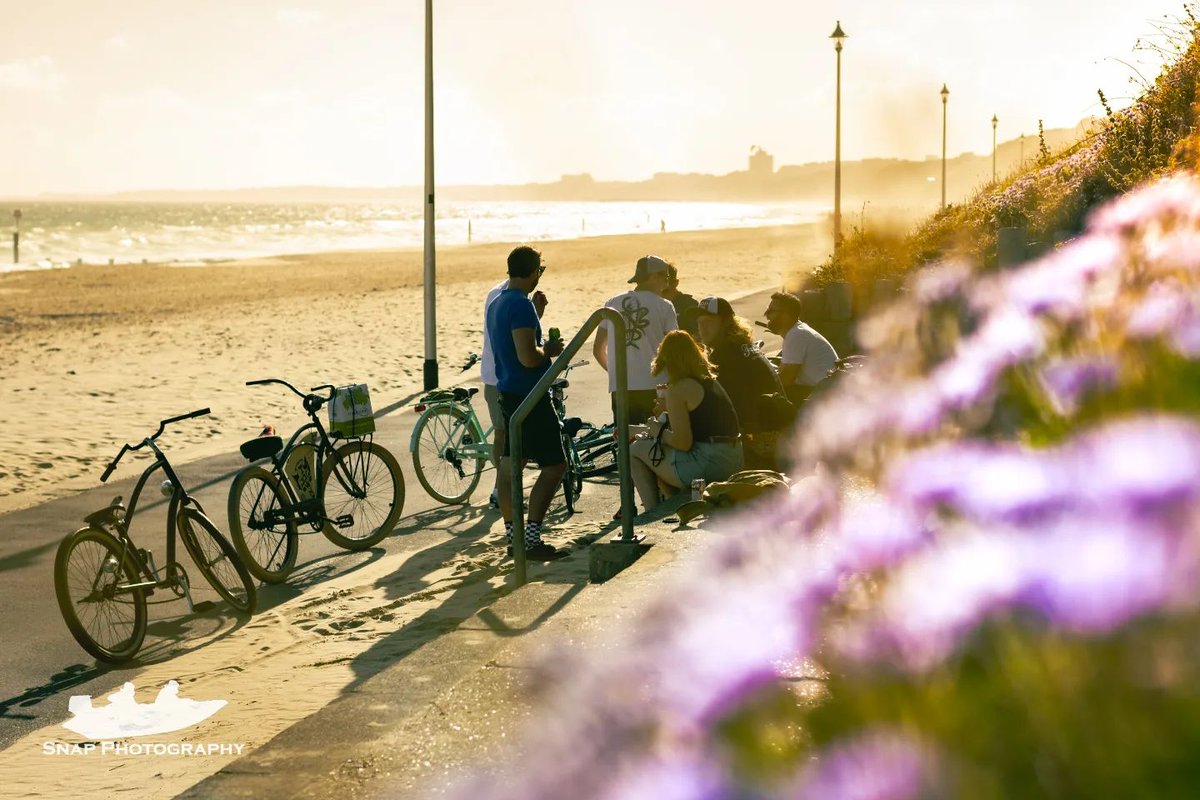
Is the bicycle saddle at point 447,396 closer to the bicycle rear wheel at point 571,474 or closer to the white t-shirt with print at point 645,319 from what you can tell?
the bicycle rear wheel at point 571,474

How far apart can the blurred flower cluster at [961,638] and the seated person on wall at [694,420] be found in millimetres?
6393

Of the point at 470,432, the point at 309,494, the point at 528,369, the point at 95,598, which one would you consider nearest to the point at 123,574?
the point at 95,598

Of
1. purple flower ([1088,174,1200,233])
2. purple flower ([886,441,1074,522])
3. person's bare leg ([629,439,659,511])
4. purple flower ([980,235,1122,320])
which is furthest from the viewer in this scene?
person's bare leg ([629,439,659,511])

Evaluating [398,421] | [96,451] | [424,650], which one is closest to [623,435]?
[424,650]

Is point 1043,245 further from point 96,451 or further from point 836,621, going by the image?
point 836,621

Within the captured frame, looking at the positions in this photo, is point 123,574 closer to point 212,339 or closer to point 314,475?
point 314,475

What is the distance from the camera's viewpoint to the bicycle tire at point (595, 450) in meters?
9.33

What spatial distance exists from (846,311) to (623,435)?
7.48 meters

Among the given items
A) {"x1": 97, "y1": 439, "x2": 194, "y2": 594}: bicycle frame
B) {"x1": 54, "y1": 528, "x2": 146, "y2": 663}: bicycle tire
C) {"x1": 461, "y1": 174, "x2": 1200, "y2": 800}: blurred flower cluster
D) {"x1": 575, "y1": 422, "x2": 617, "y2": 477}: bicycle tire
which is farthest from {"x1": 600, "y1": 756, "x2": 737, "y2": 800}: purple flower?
{"x1": 575, "y1": 422, "x2": 617, "y2": 477}: bicycle tire

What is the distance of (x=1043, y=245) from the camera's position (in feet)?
33.3

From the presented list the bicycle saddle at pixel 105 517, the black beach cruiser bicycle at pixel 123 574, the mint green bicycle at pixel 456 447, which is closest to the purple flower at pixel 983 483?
the black beach cruiser bicycle at pixel 123 574

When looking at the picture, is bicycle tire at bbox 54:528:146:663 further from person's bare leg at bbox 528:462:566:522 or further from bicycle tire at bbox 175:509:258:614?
person's bare leg at bbox 528:462:566:522

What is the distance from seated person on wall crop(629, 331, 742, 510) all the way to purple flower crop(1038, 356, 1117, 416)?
21.0ft

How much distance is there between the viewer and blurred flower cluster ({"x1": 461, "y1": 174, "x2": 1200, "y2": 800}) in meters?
0.46
